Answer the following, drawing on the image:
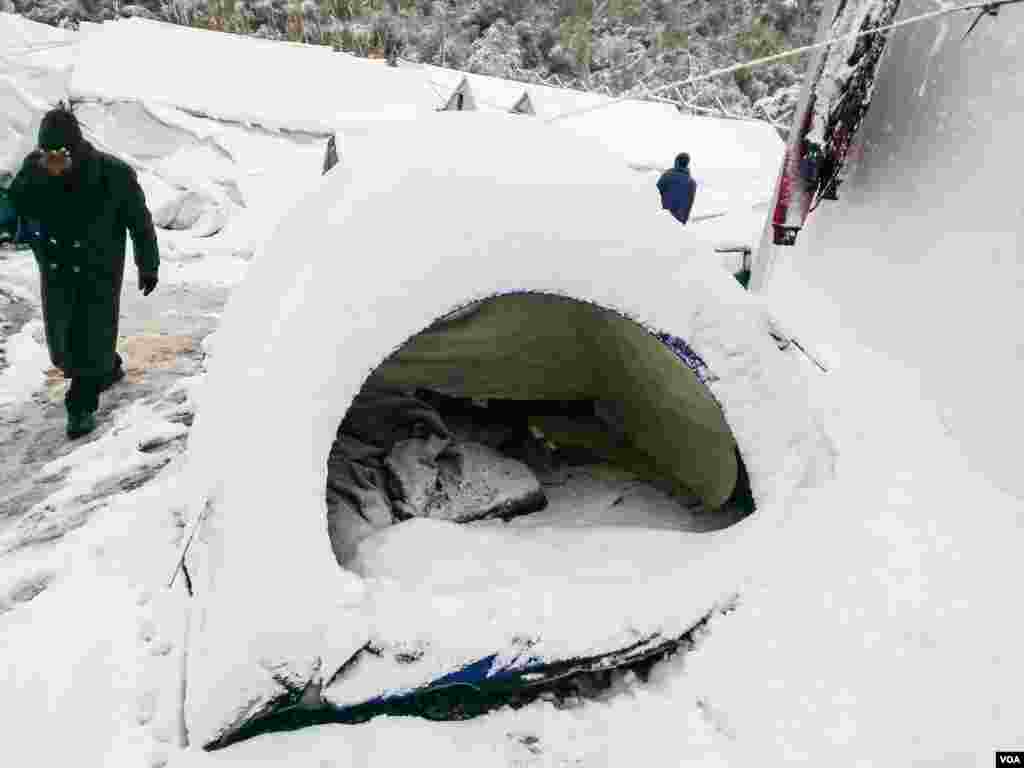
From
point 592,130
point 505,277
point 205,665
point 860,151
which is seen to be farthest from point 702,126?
point 205,665

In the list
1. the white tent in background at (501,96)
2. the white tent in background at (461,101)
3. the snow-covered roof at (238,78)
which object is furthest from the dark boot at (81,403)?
the white tent in background at (501,96)

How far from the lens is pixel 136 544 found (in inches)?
99.3

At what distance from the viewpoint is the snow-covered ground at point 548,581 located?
5.88ft

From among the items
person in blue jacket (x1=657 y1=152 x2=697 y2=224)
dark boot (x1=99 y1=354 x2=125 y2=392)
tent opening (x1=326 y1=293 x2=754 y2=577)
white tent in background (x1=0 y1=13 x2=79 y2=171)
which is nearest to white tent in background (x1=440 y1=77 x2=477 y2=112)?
person in blue jacket (x1=657 y1=152 x2=697 y2=224)

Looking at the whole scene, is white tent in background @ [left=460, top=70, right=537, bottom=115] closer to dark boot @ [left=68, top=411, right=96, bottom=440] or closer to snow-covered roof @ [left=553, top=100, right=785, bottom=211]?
snow-covered roof @ [left=553, top=100, right=785, bottom=211]

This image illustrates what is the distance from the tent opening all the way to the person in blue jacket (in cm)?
313

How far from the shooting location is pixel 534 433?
3.37 metres

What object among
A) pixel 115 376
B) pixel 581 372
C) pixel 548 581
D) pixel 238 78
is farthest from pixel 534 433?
pixel 238 78

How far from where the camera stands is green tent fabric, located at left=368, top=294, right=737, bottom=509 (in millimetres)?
2730

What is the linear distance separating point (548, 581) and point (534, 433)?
129 cm

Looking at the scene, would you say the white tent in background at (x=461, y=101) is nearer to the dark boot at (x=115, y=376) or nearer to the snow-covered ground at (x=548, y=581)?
the dark boot at (x=115, y=376)

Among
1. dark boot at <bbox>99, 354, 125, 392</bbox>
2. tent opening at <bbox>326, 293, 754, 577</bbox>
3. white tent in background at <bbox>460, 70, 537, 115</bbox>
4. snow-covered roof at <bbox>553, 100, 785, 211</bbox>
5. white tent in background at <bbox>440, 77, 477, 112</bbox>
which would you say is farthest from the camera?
white tent in background at <bbox>460, 70, 537, 115</bbox>

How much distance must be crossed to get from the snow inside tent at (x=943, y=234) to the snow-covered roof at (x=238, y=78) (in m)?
6.78

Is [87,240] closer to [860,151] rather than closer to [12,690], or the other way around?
[12,690]
